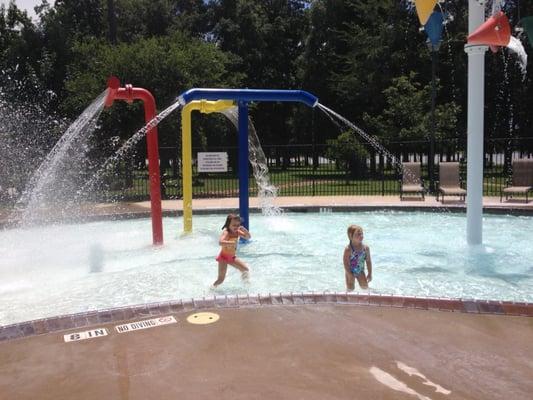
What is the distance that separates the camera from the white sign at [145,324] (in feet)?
15.9

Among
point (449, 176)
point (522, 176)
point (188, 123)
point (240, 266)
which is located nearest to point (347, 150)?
point (449, 176)

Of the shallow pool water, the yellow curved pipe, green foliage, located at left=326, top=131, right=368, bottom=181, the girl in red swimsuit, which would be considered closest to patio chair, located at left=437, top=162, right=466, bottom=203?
the shallow pool water

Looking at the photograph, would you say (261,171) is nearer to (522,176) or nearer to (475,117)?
(475,117)

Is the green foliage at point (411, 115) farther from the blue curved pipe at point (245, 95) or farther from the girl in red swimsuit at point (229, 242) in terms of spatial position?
the girl in red swimsuit at point (229, 242)

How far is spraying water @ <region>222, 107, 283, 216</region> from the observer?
1214cm

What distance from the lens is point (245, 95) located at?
9.30 metres

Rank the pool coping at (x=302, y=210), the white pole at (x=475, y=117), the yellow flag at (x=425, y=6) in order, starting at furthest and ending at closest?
the pool coping at (x=302, y=210) → the white pole at (x=475, y=117) → the yellow flag at (x=425, y=6)

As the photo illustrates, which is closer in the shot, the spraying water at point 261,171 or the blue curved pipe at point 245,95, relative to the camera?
the blue curved pipe at point 245,95

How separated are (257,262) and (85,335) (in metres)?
4.63

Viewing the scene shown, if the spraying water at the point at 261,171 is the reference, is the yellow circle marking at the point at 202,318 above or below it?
below

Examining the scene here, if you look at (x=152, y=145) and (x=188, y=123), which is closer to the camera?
(x=152, y=145)

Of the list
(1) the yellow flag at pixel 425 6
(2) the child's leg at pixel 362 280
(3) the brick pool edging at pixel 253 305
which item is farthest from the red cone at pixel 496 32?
(3) the brick pool edging at pixel 253 305

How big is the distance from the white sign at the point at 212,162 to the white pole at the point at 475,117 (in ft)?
26.6

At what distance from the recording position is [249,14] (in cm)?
3575
